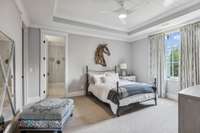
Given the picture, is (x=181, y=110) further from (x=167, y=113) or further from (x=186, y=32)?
(x=186, y=32)

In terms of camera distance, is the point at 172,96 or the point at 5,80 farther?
the point at 172,96

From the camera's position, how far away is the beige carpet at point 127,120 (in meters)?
2.72

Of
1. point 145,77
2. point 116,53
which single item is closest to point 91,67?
point 116,53

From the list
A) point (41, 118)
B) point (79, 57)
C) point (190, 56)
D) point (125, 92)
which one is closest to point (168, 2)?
point (190, 56)

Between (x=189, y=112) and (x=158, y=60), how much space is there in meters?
4.27

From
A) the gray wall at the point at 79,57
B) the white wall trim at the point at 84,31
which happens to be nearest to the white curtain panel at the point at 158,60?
the white wall trim at the point at 84,31

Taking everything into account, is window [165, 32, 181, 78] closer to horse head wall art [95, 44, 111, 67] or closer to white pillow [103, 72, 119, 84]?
white pillow [103, 72, 119, 84]

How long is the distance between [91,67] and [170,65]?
11.1 ft

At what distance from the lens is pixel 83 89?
223 inches

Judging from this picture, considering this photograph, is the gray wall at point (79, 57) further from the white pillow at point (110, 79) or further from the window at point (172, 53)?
the window at point (172, 53)

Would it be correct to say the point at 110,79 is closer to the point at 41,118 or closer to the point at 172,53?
the point at 172,53

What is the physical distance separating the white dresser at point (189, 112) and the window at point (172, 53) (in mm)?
4039

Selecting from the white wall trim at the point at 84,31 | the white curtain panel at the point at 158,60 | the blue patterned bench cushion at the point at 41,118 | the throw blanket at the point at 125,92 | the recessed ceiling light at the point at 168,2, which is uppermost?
the recessed ceiling light at the point at 168,2

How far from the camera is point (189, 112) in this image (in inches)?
56.6
